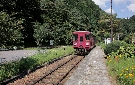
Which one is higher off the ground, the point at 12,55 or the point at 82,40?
the point at 82,40

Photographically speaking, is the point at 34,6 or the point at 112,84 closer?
the point at 112,84

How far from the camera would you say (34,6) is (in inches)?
1923

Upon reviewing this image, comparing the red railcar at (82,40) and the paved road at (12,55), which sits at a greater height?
the red railcar at (82,40)

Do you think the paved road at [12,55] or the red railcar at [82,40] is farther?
the red railcar at [82,40]

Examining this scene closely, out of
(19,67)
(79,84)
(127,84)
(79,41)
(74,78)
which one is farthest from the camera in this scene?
(79,41)

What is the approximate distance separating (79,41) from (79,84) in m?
19.0

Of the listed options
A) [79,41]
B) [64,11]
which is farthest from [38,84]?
[64,11]

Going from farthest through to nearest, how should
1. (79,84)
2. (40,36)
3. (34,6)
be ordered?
1. (34,6)
2. (40,36)
3. (79,84)

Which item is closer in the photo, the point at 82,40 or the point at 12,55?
the point at 12,55

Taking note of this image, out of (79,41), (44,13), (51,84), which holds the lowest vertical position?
(51,84)

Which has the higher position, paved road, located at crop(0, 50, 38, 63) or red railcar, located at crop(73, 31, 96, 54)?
red railcar, located at crop(73, 31, 96, 54)

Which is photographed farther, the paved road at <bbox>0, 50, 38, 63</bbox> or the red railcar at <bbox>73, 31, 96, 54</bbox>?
the red railcar at <bbox>73, 31, 96, 54</bbox>

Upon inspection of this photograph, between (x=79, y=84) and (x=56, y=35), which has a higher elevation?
(x=56, y=35)

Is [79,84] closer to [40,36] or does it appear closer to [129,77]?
[129,77]
